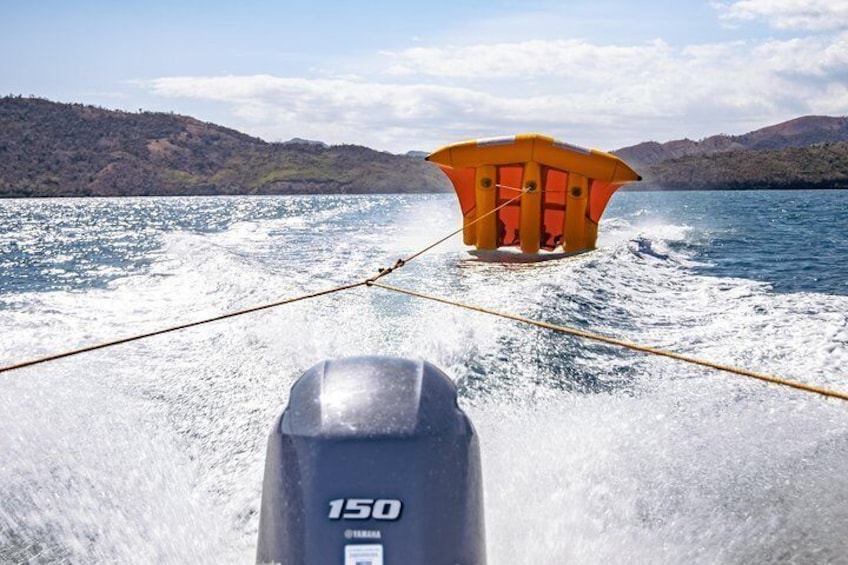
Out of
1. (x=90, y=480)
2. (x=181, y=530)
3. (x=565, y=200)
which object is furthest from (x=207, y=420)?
(x=565, y=200)

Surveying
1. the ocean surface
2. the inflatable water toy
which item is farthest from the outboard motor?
the inflatable water toy

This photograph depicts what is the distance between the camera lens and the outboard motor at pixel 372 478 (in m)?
1.92

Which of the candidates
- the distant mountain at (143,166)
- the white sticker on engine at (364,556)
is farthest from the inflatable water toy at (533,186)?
the distant mountain at (143,166)

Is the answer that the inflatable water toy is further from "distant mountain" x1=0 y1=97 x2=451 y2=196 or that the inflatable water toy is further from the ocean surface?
"distant mountain" x1=0 y1=97 x2=451 y2=196

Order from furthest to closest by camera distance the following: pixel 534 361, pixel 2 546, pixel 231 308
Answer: pixel 231 308
pixel 534 361
pixel 2 546

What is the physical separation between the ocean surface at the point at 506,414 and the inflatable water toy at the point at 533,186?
217cm

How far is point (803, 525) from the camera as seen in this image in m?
2.96

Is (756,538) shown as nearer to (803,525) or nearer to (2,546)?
(803,525)

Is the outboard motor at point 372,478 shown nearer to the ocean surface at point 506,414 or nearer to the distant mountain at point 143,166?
the ocean surface at point 506,414

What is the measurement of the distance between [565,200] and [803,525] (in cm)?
831

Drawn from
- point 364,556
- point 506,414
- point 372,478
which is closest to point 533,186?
point 506,414

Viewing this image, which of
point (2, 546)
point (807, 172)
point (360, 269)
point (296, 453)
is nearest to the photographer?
point (296, 453)

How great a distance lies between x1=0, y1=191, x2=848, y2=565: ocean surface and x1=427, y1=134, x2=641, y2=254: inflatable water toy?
2174 millimetres

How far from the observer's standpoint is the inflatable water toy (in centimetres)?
1052
